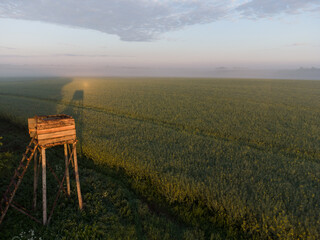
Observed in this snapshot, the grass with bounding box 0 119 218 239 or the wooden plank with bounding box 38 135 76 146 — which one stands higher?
the wooden plank with bounding box 38 135 76 146

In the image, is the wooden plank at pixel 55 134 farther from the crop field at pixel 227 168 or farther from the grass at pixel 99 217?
the crop field at pixel 227 168

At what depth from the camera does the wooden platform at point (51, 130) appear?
519cm

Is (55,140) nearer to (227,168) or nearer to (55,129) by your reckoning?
(55,129)

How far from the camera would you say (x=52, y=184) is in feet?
26.0

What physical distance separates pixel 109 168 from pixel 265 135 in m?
11.4

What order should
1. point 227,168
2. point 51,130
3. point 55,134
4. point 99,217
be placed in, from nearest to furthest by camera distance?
1. point 51,130
2. point 55,134
3. point 99,217
4. point 227,168

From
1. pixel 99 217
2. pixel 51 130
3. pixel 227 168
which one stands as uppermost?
pixel 51 130

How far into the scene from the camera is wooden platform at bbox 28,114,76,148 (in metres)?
5.19

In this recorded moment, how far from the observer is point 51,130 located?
538 centimetres

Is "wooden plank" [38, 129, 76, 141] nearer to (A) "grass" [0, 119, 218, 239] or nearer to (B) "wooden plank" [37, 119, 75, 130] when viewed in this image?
(B) "wooden plank" [37, 119, 75, 130]

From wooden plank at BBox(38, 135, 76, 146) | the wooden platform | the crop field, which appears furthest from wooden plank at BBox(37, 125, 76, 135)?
the crop field

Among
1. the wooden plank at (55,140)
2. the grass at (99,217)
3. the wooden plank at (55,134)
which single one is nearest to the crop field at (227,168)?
the grass at (99,217)

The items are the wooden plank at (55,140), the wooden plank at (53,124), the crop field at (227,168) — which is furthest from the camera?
the crop field at (227,168)

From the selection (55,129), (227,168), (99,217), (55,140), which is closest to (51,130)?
(55,129)
